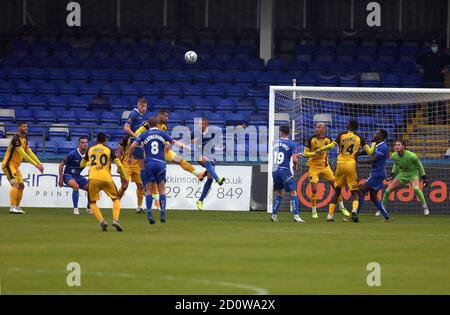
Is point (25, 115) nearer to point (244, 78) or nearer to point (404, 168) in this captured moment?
point (244, 78)

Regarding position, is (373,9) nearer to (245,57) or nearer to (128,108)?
(245,57)

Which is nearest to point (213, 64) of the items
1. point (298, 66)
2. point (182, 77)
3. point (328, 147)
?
point (182, 77)

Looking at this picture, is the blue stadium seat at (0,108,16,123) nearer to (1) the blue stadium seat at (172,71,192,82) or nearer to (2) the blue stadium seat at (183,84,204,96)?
(2) the blue stadium seat at (183,84,204,96)

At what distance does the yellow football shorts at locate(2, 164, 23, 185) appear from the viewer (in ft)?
88.0

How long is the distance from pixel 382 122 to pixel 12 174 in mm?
11514

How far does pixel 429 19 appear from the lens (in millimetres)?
42188

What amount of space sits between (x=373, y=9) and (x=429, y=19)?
2.30 metres

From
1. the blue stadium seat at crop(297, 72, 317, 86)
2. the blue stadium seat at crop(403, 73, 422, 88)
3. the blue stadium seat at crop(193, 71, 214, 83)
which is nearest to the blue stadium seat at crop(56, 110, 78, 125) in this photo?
the blue stadium seat at crop(193, 71, 214, 83)

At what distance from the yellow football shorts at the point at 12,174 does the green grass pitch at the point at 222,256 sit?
274cm

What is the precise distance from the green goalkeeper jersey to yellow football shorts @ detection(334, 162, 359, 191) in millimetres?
Answer: 3117

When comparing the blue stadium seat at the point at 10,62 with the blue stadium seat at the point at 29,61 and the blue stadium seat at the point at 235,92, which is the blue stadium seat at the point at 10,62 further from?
the blue stadium seat at the point at 235,92

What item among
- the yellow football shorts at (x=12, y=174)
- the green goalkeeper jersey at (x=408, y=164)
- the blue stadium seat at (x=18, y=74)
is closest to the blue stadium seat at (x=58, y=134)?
the blue stadium seat at (x=18, y=74)
